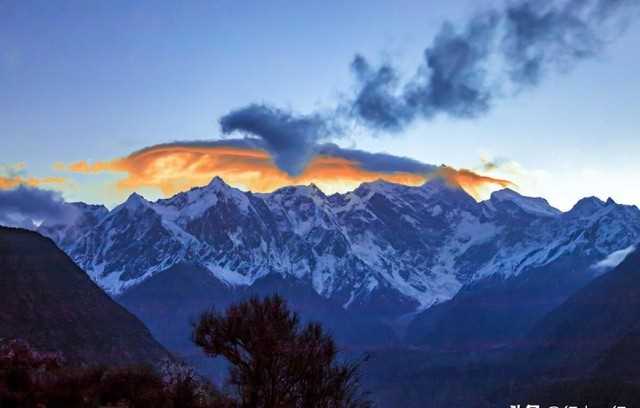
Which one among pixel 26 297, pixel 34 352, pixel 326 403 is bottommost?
pixel 326 403

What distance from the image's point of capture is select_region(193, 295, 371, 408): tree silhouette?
1467 inches

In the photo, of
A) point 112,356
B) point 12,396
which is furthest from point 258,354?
point 112,356

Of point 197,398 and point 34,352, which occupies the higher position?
point 34,352

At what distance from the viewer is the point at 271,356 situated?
37.3 metres

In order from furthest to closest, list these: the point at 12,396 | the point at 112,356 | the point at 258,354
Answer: the point at 112,356, the point at 258,354, the point at 12,396

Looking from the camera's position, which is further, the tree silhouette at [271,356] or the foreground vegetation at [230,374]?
the tree silhouette at [271,356]

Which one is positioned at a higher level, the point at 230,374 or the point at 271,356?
the point at 271,356

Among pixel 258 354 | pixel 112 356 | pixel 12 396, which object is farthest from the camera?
pixel 112 356

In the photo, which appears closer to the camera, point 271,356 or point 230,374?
point 271,356

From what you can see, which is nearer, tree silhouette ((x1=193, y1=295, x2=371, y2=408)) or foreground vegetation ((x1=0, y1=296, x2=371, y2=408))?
foreground vegetation ((x1=0, y1=296, x2=371, y2=408))

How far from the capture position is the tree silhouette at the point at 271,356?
3725 centimetres

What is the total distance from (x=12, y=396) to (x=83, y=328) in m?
167

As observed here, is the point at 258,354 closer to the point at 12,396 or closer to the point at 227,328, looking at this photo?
the point at 227,328

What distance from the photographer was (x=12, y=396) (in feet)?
110
